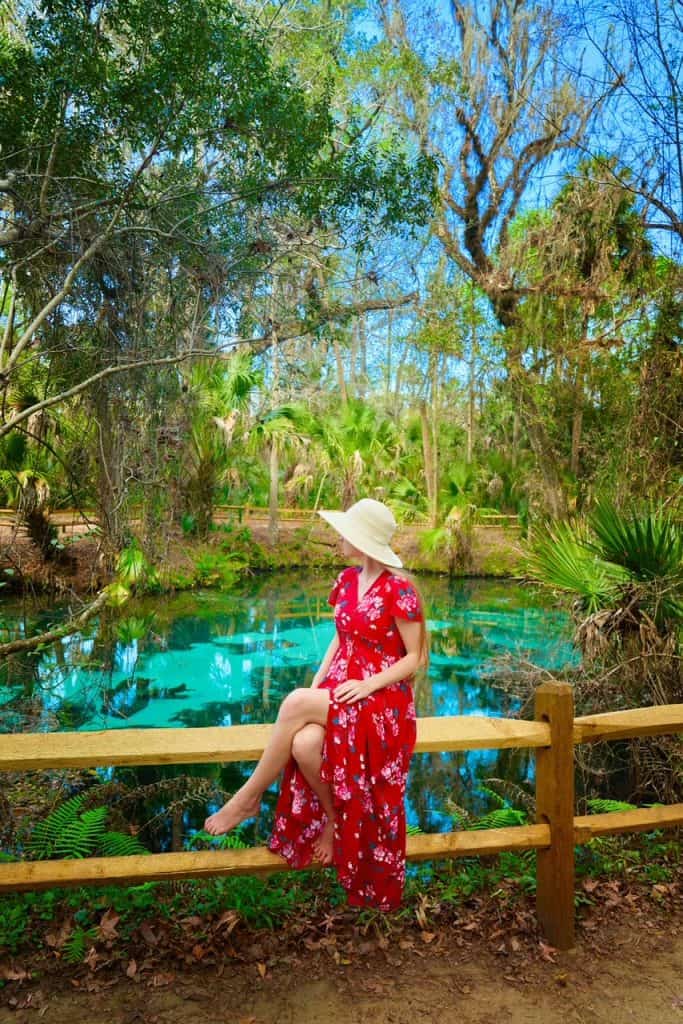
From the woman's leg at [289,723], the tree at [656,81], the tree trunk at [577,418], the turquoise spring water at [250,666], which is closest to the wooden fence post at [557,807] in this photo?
the woman's leg at [289,723]

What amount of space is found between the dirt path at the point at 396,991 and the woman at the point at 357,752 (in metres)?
0.33

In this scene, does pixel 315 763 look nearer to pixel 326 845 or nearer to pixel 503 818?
pixel 326 845

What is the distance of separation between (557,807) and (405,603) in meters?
0.97

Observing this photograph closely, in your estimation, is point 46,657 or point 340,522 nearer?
point 340,522

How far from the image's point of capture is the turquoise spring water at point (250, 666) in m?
6.58

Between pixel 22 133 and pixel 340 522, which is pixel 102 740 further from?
pixel 22 133

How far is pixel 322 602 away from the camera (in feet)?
50.2

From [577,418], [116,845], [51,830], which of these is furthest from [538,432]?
[51,830]

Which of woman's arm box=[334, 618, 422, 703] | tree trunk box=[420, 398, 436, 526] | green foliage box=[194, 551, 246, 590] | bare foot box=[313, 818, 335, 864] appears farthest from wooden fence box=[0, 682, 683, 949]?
tree trunk box=[420, 398, 436, 526]

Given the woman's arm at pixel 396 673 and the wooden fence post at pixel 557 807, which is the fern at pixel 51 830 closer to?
the woman's arm at pixel 396 673

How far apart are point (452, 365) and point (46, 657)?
1559 centimetres

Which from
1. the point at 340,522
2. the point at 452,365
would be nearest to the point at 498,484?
the point at 452,365

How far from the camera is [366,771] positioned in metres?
2.35

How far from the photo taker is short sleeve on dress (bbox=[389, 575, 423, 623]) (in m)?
2.40
